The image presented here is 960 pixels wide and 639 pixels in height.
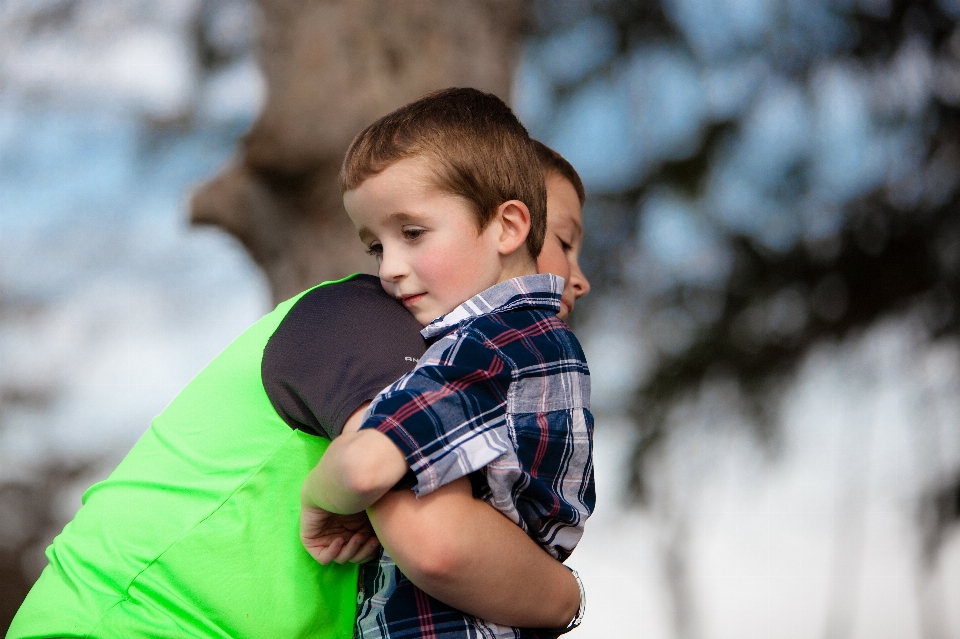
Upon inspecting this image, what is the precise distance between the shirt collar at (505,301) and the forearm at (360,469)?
23 centimetres

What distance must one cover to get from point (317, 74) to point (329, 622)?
2425mm

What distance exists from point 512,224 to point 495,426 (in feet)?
1.15

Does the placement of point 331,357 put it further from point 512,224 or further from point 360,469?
point 512,224

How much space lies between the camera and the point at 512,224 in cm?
128

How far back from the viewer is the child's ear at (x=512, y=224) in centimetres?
127

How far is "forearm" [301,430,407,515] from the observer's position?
37.0 inches

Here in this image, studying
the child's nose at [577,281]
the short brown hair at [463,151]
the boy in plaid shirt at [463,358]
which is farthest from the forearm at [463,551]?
the child's nose at [577,281]

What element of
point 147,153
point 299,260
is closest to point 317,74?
point 299,260

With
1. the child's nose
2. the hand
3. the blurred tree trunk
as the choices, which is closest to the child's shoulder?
the hand

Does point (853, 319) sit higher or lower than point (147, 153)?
higher

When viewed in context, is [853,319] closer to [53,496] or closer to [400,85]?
[400,85]

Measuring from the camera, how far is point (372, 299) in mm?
1165

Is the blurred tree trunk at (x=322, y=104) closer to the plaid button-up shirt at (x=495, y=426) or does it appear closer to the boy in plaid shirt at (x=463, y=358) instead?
the boy in plaid shirt at (x=463, y=358)

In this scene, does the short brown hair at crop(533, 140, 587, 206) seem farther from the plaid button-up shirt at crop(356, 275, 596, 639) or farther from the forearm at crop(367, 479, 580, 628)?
the forearm at crop(367, 479, 580, 628)
